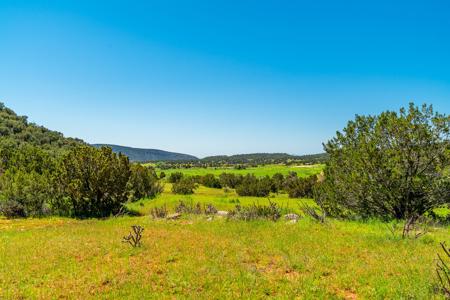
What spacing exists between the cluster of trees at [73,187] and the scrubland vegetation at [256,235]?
94 mm

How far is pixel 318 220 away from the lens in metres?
16.9

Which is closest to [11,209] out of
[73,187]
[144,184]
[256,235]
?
[73,187]

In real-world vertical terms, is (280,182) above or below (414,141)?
below

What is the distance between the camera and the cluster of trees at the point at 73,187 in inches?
895

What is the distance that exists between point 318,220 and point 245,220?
4.42 meters

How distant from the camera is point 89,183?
24.5m

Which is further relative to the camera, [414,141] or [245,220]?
[245,220]

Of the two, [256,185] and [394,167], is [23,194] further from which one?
[256,185]

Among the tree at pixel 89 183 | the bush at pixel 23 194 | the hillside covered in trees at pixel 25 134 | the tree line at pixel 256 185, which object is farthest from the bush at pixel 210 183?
the bush at pixel 23 194

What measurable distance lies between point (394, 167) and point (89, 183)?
2256 cm

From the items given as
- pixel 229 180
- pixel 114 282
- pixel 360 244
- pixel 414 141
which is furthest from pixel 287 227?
pixel 229 180

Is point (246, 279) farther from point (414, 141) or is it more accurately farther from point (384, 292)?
point (414, 141)

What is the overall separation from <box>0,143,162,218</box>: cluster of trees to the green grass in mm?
8462

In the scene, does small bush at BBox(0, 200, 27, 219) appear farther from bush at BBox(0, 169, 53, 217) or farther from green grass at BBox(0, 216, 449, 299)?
green grass at BBox(0, 216, 449, 299)
